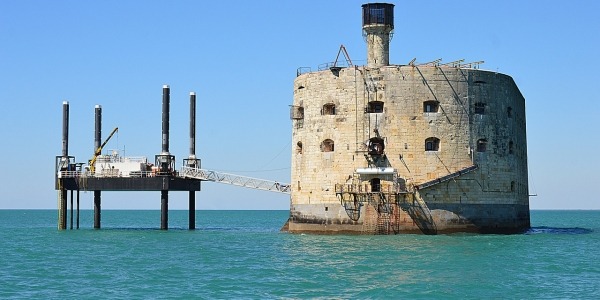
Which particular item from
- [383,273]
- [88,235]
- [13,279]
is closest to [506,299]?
[383,273]

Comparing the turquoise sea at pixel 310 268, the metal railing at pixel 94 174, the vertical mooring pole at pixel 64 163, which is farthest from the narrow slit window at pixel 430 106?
the vertical mooring pole at pixel 64 163

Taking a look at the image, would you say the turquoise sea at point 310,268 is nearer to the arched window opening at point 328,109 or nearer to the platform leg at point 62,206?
the arched window opening at point 328,109

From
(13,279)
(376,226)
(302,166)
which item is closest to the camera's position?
(13,279)

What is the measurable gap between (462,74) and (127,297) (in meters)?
24.5

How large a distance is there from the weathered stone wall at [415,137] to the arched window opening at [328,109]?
2.0 inches

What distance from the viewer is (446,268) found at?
1235 inches

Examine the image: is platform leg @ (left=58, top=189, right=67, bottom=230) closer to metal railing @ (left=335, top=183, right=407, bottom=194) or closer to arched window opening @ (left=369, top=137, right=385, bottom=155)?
metal railing @ (left=335, top=183, right=407, bottom=194)

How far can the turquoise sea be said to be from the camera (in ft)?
87.5

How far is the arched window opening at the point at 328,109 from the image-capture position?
4603 cm

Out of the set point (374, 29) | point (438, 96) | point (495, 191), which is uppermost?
point (374, 29)

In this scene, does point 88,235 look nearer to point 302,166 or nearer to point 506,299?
point 302,166

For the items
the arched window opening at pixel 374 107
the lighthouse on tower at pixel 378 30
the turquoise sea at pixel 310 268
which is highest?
the lighthouse on tower at pixel 378 30

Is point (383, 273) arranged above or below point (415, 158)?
below

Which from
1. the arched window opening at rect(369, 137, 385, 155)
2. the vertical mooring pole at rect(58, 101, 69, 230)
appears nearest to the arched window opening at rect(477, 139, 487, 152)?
the arched window opening at rect(369, 137, 385, 155)
